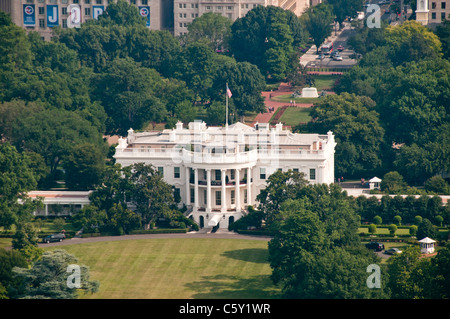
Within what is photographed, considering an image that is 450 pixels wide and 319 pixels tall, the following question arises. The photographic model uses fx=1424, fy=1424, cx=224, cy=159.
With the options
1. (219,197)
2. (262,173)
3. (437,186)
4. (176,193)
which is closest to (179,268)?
(219,197)

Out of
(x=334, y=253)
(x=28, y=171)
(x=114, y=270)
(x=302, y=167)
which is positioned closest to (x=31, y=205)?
(x=28, y=171)

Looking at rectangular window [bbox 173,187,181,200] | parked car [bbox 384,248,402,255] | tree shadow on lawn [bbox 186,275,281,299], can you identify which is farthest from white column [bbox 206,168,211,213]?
parked car [bbox 384,248,402,255]

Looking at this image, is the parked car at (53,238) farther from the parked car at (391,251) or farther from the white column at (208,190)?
the parked car at (391,251)

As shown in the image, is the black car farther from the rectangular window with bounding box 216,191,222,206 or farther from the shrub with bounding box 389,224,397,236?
the rectangular window with bounding box 216,191,222,206

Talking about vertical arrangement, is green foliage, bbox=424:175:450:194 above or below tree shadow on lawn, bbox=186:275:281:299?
above

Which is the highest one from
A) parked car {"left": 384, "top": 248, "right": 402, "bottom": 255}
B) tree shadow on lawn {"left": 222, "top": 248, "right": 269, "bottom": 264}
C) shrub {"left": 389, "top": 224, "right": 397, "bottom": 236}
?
shrub {"left": 389, "top": 224, "right": 397, "bottom": 236}

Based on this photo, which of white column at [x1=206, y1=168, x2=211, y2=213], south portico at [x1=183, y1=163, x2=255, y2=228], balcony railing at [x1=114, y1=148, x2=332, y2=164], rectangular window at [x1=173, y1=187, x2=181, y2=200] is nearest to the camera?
balcony railing at [x1=114, y1=148, x2=332, y2=164]

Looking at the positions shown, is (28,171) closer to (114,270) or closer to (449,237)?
(114,270)
